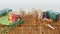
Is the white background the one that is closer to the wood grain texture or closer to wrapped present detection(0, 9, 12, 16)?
wrapped present detection(0, 9, 12, 16)

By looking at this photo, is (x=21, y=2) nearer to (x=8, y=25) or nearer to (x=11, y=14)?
(x=11, y=14)

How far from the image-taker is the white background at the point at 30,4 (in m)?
1.38

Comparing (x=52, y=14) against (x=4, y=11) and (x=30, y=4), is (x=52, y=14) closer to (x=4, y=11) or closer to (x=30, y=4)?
(x=30, y=4)

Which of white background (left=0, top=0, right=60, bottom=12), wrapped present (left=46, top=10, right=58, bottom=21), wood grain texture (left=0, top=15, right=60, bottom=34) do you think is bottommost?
wood grain texture (left=0, top=15, right=60, bottom=34)

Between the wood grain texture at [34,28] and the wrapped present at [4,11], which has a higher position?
the wrapped present at [4,11]

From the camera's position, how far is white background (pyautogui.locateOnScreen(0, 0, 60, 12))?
4.53ft

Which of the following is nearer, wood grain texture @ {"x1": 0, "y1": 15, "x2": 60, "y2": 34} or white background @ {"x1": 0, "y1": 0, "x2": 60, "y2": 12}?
wood grain texture @ {"x1": 0, "y1": 15, "x2": 60, "y2": 34}

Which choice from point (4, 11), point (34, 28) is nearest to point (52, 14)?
point (34, 28)

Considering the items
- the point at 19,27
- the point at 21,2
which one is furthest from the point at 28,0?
the point at 19,27

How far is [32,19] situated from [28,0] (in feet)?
0.66

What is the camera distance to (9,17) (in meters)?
1.31

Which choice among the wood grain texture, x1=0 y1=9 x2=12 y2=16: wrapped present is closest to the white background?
x1=0 y1=9 x2=12 y2=16: wrapped present

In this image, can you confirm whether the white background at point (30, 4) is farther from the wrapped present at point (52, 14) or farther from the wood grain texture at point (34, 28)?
the wood grain texture at point (34, 28)

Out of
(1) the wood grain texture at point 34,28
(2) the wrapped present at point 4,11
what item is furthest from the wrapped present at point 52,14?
(2) the wrapped present at point 4,11
